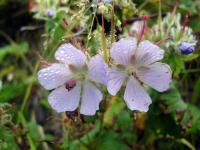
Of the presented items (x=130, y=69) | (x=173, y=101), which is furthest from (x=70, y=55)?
(x=173, y=101)

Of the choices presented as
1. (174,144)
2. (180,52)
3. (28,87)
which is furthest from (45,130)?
(180,52)

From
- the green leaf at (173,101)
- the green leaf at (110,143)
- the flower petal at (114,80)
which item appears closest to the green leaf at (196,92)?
the green leaf at (173,101)

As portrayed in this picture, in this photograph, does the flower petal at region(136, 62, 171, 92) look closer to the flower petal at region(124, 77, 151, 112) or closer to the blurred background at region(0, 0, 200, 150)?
the flower petal at region(124, 77, 151, 112)

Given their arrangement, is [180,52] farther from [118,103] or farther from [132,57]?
[118,103]

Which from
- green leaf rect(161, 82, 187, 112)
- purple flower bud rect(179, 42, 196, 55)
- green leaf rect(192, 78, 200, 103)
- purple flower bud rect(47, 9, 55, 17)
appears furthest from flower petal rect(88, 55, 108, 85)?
green leaf rect(192, 78, 200, 103)

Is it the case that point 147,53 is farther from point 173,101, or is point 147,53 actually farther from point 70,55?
point 173,101

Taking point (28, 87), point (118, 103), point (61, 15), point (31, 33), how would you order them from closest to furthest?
point (61, 15) → point (118, 103) → point (28, 87) → point (31, 33)

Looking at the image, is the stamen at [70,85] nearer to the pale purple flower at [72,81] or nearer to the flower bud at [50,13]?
the pale purple flower at [72,81]
